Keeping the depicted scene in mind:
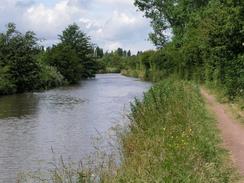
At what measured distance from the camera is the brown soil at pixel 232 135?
12281 millimetres

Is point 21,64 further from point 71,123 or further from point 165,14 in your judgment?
point 71,123

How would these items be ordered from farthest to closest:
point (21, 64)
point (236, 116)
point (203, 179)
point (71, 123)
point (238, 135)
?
point (21, 64)
point (71, 123)
point (236, 116)
point (238, 135)
point (203, 179)

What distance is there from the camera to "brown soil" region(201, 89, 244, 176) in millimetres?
12281

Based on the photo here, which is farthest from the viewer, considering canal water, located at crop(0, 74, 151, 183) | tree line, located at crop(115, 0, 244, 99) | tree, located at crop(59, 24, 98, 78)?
tree, located at crop(59, 24, 98, 78)

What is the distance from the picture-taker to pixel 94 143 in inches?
804

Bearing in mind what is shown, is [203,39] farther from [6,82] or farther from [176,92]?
[6,82]

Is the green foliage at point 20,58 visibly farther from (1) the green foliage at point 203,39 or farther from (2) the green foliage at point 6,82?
(1) the green foliage at point 203,39

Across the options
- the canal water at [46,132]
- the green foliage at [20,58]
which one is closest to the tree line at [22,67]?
the green foliage at [20,58]

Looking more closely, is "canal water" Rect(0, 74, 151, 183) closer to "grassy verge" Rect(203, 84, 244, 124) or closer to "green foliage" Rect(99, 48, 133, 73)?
"grassy verge" Rect(203, 84, 244, 124)

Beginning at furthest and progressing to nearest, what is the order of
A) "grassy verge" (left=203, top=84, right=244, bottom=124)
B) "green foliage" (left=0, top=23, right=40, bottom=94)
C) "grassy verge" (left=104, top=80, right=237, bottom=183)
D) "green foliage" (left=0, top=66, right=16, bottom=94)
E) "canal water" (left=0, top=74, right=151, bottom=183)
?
"green foliage" (left=0, top=23, right=40, bottom=94), "green foliage" (left=0, top=66, right=16, bottom=94), "grassy verge" (left=203, top=84, right=244, bottom=124), "canal water" (left=0, top=74, right=151, bottom=183), "grassy verge" (left=104, top=80, right=237, bottom=183)

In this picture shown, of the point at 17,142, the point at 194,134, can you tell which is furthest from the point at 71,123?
the point at 194,134

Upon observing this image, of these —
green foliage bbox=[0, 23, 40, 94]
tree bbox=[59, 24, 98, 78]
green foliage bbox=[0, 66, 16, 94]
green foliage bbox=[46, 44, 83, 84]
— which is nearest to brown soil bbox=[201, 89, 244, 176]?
green foliage bbox=[0, 66, 16, 94]

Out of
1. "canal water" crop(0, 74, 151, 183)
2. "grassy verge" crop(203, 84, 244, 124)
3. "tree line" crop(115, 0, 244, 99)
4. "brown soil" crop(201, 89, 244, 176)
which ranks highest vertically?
"tree line" crop(115, 0, 244, 99)

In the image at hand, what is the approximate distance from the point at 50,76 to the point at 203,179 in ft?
221
